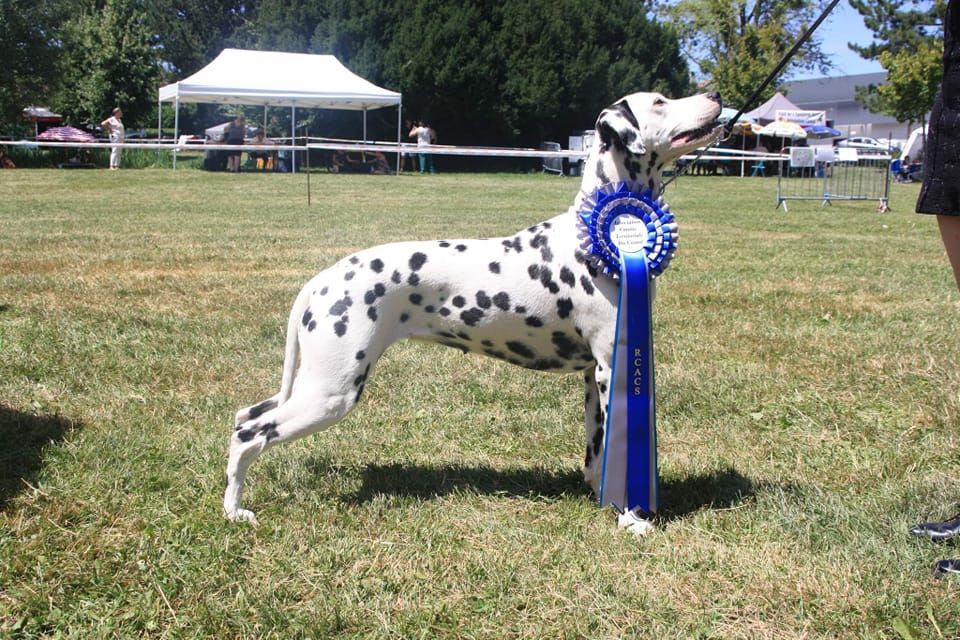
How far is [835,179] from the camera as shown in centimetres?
2809

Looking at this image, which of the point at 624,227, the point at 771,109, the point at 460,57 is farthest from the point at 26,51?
the point at 624,227

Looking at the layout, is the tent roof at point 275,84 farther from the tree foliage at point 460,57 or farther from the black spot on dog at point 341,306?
the black spot on dog at point 341,306

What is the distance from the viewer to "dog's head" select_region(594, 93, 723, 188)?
377 cm

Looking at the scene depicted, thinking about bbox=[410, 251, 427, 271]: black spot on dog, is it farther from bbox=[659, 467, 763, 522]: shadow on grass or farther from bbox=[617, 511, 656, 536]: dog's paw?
bbox=[659, 467, 763, 522]: shadow on grass

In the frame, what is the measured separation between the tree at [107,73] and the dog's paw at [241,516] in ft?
157

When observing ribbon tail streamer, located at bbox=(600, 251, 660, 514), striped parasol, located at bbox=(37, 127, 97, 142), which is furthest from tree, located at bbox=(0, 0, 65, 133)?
ribbon tail streamer, located at bbox=(600, 251, 660, 514)

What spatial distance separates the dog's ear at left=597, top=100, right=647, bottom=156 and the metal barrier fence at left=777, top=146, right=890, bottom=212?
17.5 m

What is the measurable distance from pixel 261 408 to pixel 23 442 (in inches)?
59.4

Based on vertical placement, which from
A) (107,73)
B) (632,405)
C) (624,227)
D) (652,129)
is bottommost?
(632,405)

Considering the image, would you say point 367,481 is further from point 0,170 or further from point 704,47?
point 704,47

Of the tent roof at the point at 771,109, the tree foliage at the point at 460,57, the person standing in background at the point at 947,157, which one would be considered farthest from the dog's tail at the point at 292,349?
the tent roof at the point at 771,109

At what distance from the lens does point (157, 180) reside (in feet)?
82.3

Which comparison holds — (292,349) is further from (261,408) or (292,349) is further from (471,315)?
(471,315)

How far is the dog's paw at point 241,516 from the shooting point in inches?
149
